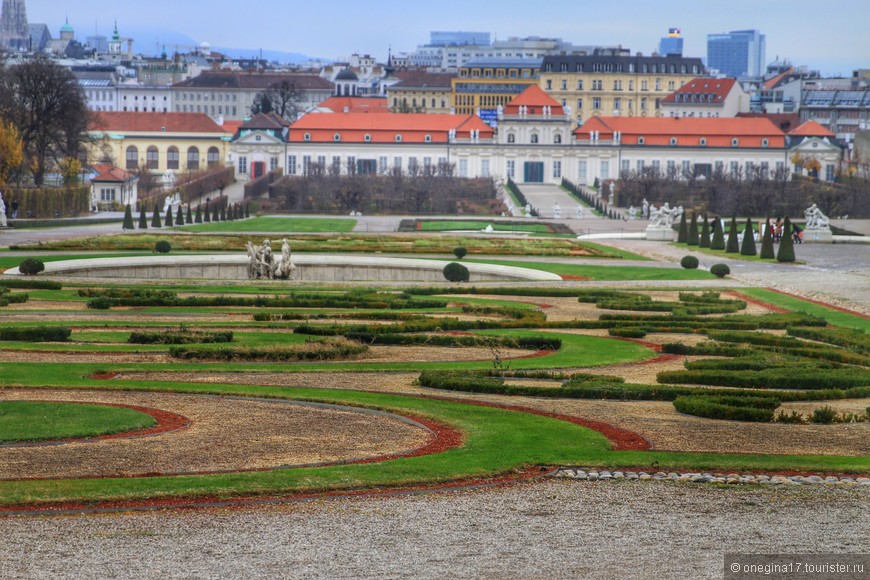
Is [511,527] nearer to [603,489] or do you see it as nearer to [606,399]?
[603,489]

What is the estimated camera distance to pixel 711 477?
53.7 ft

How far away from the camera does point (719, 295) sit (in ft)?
123

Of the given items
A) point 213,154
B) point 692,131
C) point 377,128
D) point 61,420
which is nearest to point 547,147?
point 692,131

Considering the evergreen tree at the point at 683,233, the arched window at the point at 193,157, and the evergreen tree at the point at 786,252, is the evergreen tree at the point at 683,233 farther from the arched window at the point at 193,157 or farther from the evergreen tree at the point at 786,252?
the arched window at the point at 193,157

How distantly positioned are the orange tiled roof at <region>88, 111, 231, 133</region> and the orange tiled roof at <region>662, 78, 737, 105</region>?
55.7 meters

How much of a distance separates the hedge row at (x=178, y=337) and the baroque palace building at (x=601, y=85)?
15027 centimetres

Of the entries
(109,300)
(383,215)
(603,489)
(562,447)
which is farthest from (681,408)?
(383,215)

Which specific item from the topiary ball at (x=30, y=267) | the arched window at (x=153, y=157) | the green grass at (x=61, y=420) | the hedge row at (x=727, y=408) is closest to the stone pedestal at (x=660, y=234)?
the topiary ball at (x=30, y=267)

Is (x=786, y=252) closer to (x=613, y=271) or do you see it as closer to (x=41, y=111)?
(x=613, y=271)

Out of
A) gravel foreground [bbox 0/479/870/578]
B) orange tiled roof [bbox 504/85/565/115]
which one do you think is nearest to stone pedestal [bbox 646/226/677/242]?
gravel foreground [bbox 0/479/870/578]

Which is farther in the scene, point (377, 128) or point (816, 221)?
point (377, 128)

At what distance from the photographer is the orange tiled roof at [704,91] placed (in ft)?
533

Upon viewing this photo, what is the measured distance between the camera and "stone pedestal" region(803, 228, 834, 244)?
64.2 m

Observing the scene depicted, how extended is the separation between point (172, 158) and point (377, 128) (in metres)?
22.9
